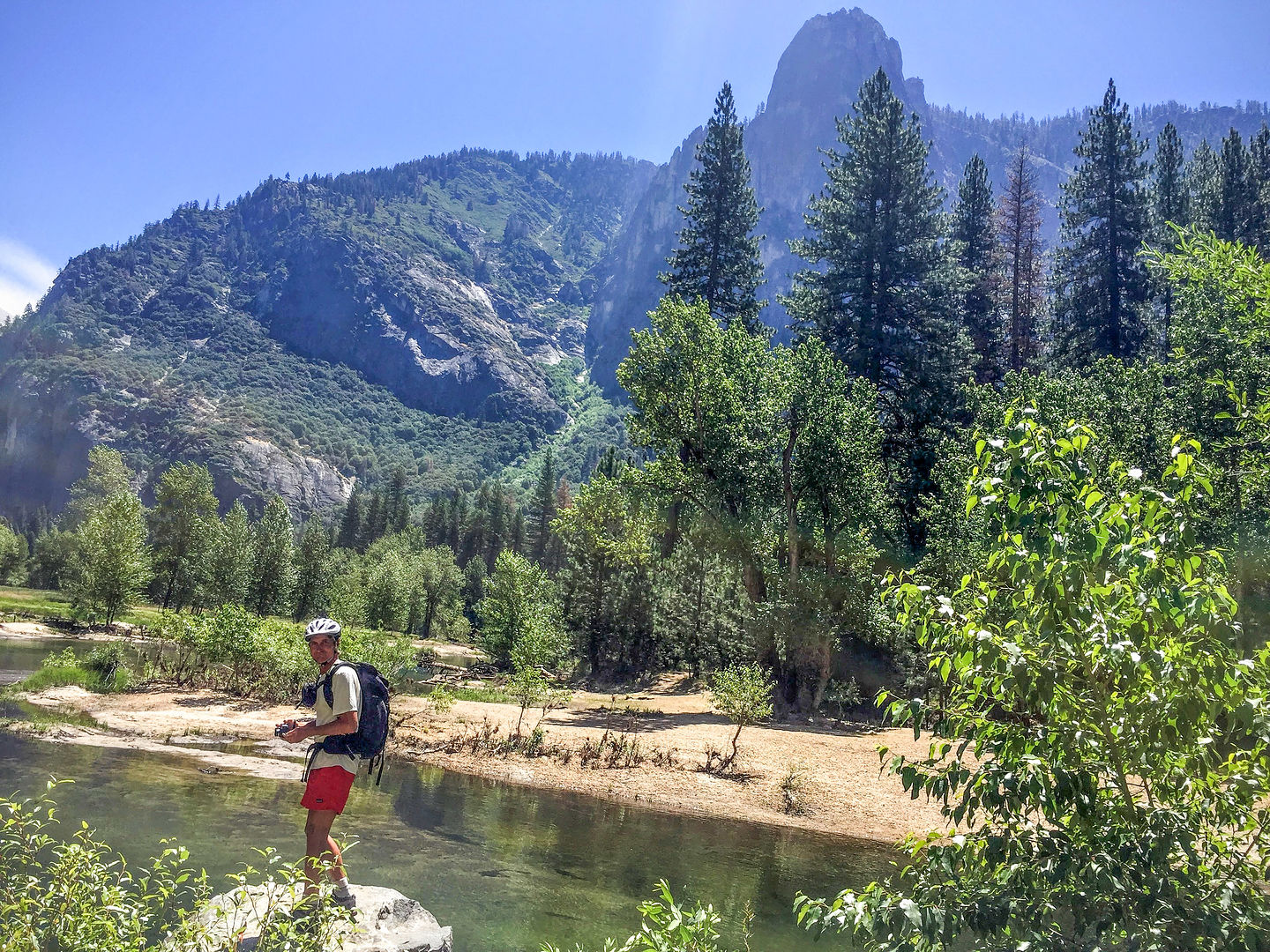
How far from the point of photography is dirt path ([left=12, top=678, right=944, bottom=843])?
1712 centimetres

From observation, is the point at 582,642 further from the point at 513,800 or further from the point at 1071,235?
the point at 1071,235

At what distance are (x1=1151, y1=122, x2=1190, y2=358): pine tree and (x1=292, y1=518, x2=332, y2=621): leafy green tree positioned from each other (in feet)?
201

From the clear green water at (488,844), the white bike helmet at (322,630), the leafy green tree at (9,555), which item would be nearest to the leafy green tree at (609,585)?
the clear green water at (488,844)

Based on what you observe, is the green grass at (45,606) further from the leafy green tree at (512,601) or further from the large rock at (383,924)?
the large rock at (383,924)

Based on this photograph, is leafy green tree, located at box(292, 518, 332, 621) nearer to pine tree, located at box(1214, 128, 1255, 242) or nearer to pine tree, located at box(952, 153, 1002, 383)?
→ pine tree, located at box(952, 153, 1002, 383)

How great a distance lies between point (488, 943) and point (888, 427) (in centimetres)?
3195

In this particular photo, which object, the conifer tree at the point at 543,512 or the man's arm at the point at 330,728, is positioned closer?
the man's arm at the point at 330,728

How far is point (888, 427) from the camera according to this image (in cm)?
3681

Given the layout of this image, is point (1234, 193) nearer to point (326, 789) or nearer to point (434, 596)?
point (326, 789)

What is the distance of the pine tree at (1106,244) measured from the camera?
4219 cm

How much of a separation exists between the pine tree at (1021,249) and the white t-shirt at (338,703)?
52512 millimetres

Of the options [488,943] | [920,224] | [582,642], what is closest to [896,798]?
[488,943]

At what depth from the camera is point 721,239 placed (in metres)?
46.5

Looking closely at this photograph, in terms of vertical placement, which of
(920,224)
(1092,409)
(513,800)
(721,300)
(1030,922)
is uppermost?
(920,224)
